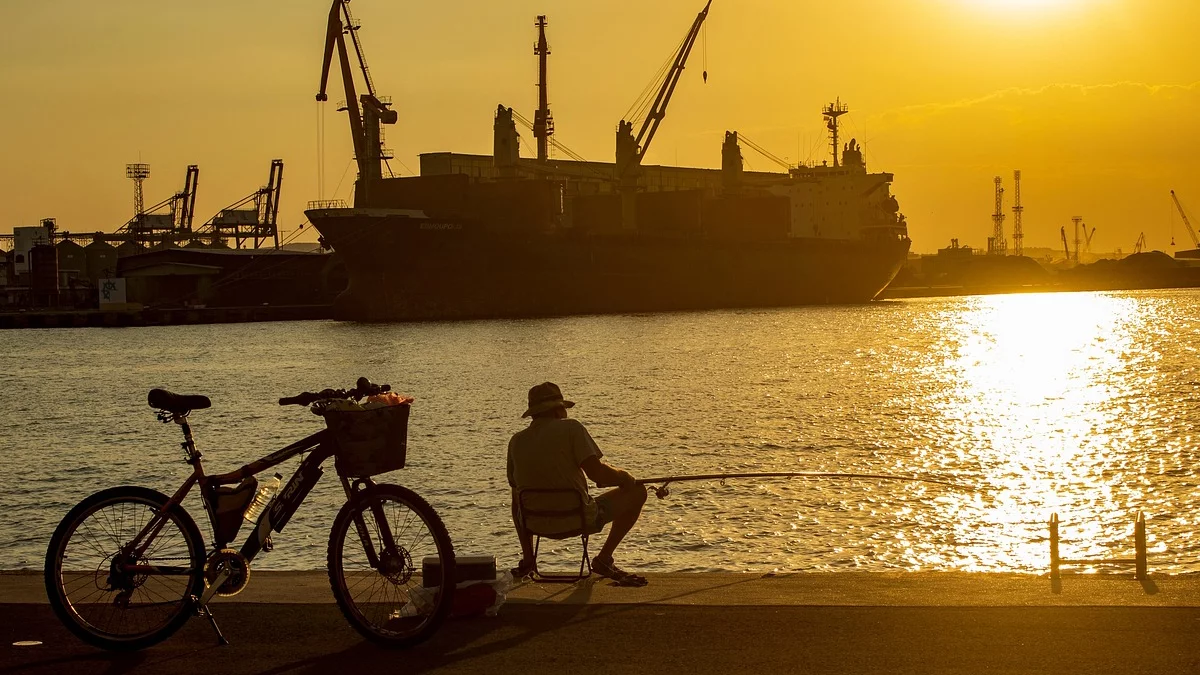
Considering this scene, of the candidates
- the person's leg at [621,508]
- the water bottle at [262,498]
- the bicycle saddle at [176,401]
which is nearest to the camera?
the bicycle saddle at [176,401]

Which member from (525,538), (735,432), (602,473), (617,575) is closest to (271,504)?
(525,538)

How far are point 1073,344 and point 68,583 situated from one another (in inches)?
2760

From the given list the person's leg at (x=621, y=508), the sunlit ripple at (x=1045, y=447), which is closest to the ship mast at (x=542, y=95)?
the sunlit ripple at (x=1045, y=447)

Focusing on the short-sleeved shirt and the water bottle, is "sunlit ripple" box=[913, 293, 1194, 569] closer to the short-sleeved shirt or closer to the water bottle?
the short-sleeved shirt

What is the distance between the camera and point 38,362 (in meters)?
59.2

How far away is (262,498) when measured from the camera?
19.7ft

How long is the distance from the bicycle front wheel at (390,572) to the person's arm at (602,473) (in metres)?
1.03

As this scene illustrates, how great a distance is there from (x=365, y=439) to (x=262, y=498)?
2.33 ft

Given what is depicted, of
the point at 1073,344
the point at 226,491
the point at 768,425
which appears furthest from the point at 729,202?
the point at 226,491

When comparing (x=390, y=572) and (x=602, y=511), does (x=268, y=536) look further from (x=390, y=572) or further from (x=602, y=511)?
(x=602, y=511)

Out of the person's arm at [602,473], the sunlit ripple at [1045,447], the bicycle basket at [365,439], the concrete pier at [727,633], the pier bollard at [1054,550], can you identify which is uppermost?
the bicycle basket at [365,439]

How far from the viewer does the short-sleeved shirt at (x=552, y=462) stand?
6.70 m

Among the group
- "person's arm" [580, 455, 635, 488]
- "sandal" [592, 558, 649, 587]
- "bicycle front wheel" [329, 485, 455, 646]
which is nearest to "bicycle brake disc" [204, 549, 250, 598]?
"bicycle front wheel" [329, 485, 455, 646]

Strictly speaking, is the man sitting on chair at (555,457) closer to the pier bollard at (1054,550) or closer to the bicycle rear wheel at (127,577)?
the bicycle rear wheel at (127,577)
